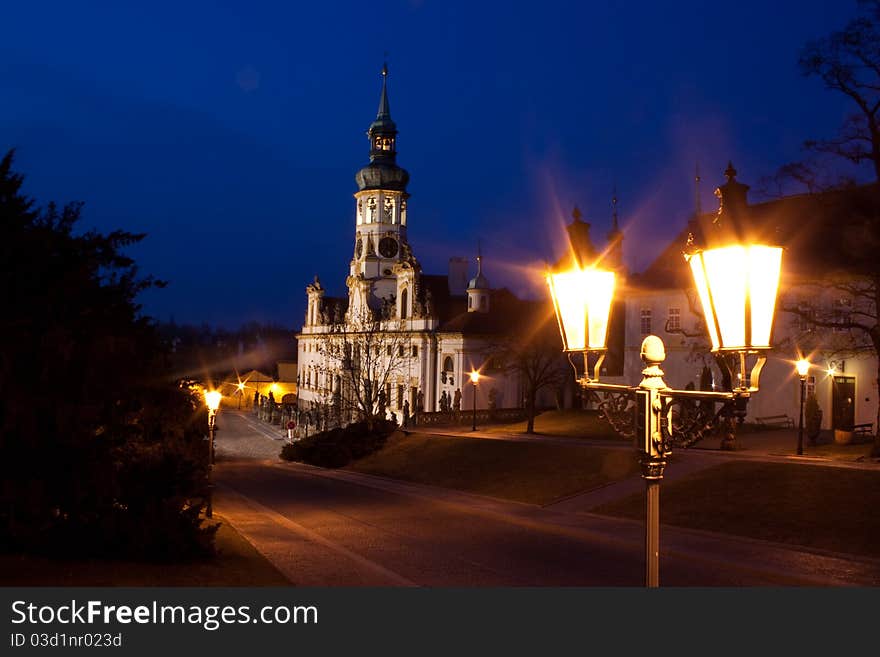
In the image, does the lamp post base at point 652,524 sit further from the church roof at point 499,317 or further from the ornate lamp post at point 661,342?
the church roof at point 499,317

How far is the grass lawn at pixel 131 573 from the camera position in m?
12.3

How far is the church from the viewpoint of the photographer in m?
65.9

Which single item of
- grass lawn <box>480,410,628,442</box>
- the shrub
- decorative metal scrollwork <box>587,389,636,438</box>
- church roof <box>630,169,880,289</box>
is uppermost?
church roof <box>630,169,880,289</box>

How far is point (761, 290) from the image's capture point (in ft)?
16.9

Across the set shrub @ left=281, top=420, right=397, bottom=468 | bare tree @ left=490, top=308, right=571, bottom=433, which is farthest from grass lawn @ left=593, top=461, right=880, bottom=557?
shrub @ left=281, top=420, right=397, bottom=468

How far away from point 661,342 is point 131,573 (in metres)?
10.3

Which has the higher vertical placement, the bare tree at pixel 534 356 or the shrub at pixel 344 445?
the bare tree at pixel 534 356

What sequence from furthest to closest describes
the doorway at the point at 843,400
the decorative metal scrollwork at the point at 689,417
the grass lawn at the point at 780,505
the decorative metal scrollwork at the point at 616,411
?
the doorway at the point at 843,400
the grass lawn at the point at 780,505
the decorative metal scrollwork at the point at 616,411
the decorative metal scrollwork at the point at 689,417

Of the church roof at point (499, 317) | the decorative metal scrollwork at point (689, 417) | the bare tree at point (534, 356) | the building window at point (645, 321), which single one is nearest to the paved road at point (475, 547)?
the decorative metal scrollwork at point (689, 417)

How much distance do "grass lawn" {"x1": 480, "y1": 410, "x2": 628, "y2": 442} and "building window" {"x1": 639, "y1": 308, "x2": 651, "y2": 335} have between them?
5.85 meters

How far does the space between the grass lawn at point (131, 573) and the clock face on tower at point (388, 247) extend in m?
72.9

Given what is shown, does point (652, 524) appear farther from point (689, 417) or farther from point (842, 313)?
point (842, 313)

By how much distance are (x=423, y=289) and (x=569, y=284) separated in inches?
2828

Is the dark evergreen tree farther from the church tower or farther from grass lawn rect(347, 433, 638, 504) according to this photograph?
the church tower
